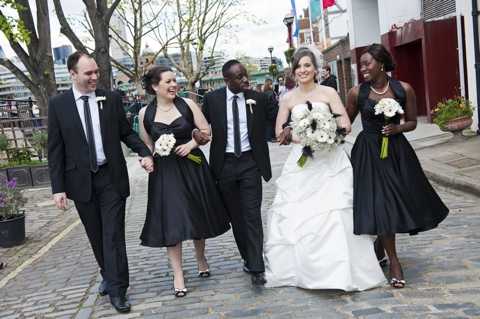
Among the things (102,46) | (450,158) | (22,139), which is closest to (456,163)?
(450,158)

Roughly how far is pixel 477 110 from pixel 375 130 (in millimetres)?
9201

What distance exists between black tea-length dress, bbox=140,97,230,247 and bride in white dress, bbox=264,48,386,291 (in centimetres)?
58

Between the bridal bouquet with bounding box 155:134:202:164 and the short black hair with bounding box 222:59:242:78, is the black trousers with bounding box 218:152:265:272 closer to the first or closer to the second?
the bridal bouquet with bounding box 155:134:202:164

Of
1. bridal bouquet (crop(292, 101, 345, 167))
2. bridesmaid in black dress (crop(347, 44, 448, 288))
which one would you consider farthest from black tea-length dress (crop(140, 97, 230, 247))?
bridesmaid in black dress (crop(347, 44, 448, 288))

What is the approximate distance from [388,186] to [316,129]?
0.73 m

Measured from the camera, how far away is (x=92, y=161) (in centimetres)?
497

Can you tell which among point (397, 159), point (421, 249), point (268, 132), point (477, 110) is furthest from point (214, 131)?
point (477, 110)

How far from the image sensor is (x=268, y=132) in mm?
5648

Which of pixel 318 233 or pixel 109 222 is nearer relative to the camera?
pixel 318 233

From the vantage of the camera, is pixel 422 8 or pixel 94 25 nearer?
pixel 94 25

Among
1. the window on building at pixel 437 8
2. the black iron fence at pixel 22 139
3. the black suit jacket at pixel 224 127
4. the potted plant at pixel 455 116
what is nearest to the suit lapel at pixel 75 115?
the black suit jacket at pixel 224 127

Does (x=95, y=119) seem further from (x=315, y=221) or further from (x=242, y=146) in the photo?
(x=315, y=221)

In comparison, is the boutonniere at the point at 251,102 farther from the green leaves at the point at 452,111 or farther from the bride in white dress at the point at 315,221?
the green leaves at the point at 452,111

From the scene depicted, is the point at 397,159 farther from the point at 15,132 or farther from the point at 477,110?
the point at 15,132
